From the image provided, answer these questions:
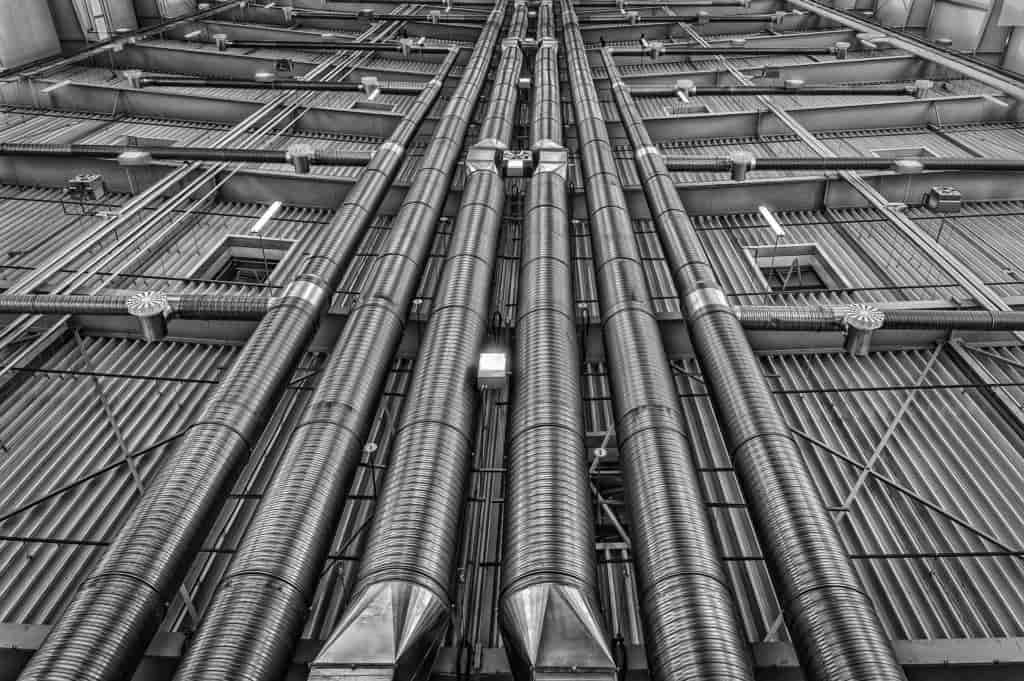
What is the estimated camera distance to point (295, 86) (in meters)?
22.1

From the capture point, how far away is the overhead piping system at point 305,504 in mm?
6090

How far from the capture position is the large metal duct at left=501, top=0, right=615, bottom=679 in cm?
593

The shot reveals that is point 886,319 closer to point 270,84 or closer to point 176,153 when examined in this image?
point 176,153

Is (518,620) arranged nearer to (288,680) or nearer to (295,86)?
(288,680)

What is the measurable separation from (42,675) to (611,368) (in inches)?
313

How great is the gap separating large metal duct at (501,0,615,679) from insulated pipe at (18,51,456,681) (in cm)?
289

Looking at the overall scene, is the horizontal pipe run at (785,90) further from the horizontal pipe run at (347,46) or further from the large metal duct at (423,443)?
the horizontal pipe run at (347,46)

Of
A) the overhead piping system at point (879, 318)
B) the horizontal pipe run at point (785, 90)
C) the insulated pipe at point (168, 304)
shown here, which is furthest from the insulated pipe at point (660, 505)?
the horizontal pipe run at point (785, 90)

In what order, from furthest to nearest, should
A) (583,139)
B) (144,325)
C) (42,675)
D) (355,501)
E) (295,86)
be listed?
(295,86) < (583,139) < (144,325) < (355,501) < (42,675)

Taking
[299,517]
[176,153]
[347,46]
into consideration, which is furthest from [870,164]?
[347,46]

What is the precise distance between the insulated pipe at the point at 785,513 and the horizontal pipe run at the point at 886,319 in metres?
0.88

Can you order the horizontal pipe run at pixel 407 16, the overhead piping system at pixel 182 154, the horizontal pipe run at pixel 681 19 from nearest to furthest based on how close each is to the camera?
the overhead piping system at pixel 182 154 < the horizontal pipe run at pixel 681 19 < the horizontal pipe run at pixel 407 16

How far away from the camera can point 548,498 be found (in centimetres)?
727

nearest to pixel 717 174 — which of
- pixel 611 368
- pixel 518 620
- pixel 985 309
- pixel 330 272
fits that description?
pixel 985 309
